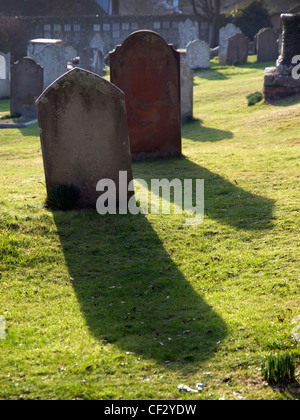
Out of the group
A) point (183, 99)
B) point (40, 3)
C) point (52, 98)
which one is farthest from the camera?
point (40, 3)

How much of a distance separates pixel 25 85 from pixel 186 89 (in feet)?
19.0

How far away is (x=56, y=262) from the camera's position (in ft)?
18.6

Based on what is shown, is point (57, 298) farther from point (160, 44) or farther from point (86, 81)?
point (160, 44)

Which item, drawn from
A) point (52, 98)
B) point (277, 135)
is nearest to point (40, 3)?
point (277, 135)

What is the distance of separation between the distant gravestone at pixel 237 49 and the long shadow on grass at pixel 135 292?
22.6 metres

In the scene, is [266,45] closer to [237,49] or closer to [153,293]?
[237,49]

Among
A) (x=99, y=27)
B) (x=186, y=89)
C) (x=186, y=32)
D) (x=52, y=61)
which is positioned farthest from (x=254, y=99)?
(x=99, y=27)

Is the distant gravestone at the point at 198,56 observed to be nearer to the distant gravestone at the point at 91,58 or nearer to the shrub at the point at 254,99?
the distant gravestone at the point at 91,58

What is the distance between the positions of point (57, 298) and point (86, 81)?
2865 mm

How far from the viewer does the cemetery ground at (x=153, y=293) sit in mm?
3693

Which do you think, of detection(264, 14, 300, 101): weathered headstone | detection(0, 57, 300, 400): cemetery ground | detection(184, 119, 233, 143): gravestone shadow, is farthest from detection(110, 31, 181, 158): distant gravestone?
detection(264, 14, 300, 101): weathered headstone

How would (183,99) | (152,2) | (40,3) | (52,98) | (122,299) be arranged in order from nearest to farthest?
(122,299) → (52,98) → (183,99) → (40,3) → (152,2)

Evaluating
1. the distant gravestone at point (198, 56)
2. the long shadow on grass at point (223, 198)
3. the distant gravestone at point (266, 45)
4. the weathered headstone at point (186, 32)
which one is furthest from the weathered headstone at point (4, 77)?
the weathered headstone at point (186, 32)

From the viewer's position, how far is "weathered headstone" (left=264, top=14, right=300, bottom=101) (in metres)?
13.8
